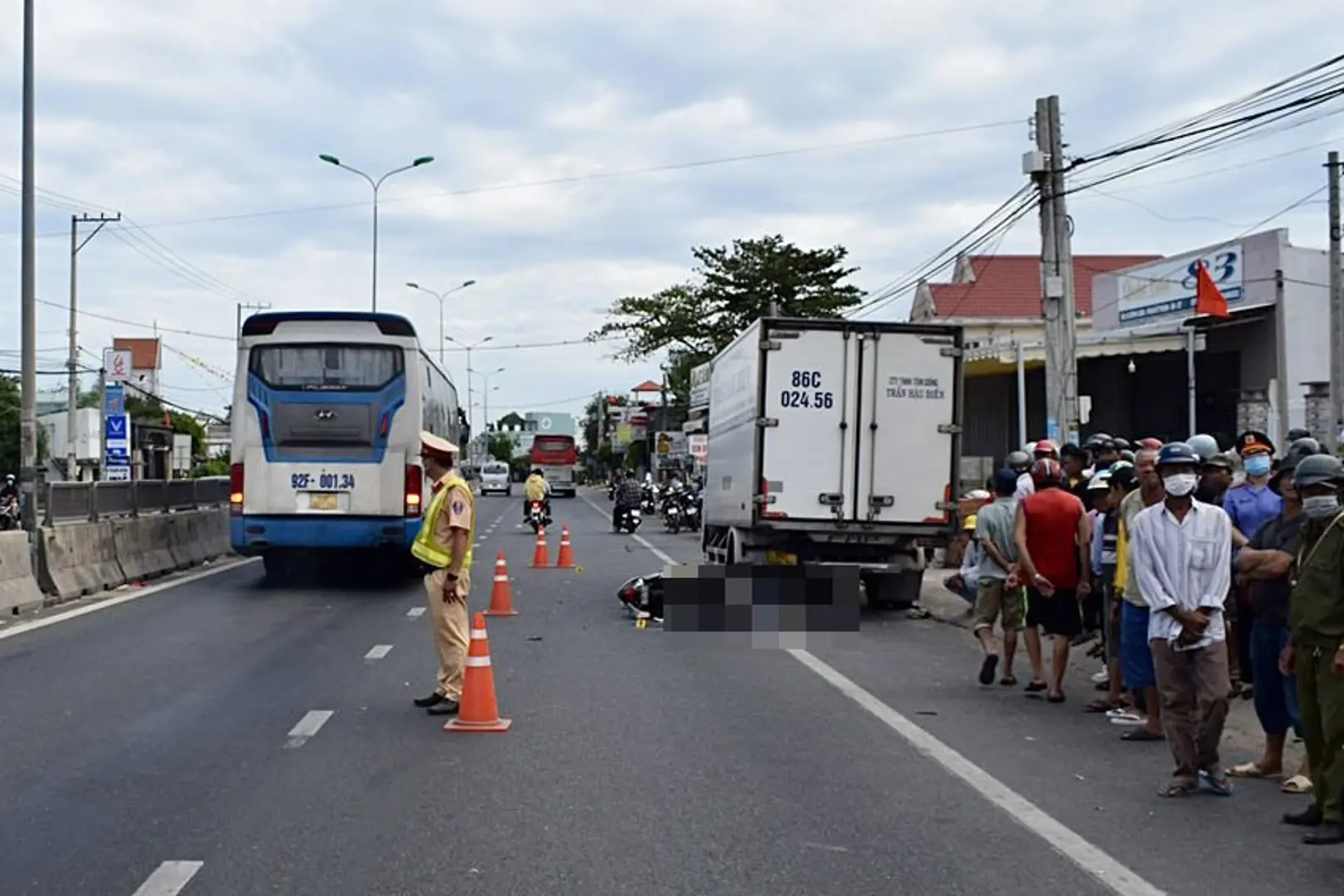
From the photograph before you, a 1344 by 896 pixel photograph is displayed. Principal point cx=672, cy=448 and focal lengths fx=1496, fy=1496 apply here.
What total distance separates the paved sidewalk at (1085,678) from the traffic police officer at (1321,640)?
1866 millimetres

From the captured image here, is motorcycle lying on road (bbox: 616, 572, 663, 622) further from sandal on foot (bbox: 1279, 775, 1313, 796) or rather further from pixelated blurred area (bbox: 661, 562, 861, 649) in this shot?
sandal on foot (bbox: 1279, 775, 1313, 796)

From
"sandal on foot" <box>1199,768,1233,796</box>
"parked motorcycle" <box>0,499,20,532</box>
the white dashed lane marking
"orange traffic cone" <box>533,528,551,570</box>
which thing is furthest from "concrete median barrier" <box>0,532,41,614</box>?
"sandal on foot" <box>1199,768,1233,796</box>

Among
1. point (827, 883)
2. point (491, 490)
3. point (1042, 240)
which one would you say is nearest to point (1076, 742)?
point (827, 883)

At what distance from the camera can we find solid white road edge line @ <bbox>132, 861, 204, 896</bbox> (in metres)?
5.95

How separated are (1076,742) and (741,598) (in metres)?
5.93

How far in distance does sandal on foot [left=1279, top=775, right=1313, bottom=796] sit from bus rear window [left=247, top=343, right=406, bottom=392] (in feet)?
44.1

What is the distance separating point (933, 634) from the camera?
1580 centimetres

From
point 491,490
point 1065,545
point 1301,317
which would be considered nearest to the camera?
point 1065,545

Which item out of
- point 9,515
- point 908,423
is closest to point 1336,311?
point 908,423

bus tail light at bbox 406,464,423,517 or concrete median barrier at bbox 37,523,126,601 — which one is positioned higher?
bus tail light at bbox 406,464,423,517

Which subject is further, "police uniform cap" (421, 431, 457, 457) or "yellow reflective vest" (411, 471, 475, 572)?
"police uniform cap" (421, 431, 457, 457)

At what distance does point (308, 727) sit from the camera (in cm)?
975

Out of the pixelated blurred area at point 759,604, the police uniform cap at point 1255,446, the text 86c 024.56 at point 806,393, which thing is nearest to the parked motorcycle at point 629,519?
the text 86c 024.56 at point 806,393

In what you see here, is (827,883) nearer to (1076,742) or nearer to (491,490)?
(1076,742)
